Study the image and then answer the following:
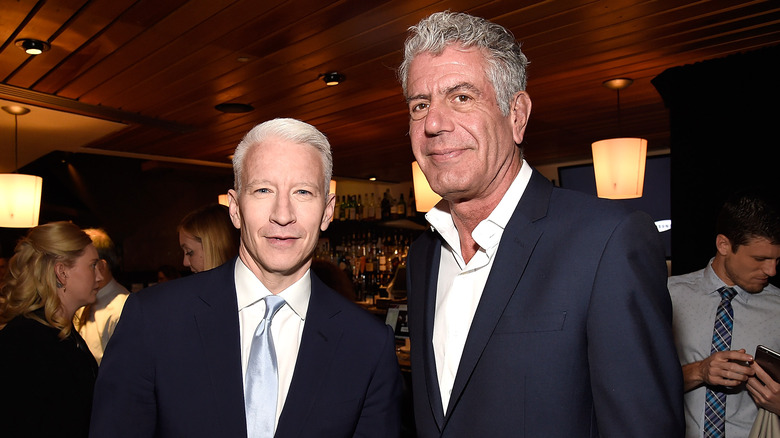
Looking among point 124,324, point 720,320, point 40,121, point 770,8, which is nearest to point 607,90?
point 770,8

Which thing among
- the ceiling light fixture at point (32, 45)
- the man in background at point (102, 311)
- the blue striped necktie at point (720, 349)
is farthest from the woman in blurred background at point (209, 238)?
the blue striped necktie at point (720, 349)

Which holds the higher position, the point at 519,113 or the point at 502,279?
the point at 519,113

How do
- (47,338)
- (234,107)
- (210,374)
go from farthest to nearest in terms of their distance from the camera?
(234,107)
(47,338)
(210,374)

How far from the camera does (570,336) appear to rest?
1.16 meters

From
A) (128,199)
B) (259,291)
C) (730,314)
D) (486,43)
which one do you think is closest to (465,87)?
(486,43)

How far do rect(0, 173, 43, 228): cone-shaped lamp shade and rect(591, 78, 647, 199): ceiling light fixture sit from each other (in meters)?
5.16

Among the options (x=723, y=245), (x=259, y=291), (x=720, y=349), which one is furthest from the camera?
(x=723, y=245)

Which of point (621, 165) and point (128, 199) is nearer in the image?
point (621, 165)

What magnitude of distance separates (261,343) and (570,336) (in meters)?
0.72

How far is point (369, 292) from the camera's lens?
5.76 meters

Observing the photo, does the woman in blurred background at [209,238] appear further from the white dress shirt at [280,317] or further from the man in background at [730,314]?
the man in background at [730,314]

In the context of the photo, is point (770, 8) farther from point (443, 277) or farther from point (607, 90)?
point (443, 277)

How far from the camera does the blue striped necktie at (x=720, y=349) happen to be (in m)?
2.37

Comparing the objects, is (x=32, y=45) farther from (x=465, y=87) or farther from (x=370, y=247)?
(x=370, y=247)
